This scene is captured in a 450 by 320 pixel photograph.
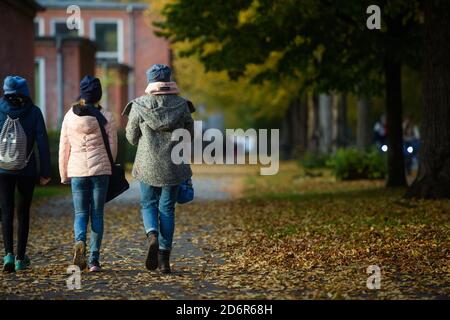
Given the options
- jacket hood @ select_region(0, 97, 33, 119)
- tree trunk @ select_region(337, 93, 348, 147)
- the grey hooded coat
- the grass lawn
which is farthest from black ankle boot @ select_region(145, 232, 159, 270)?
→ tree trunk @ select_region(337, 93, 348, 147)

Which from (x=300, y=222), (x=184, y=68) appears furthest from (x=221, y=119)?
(x=300, y=222)

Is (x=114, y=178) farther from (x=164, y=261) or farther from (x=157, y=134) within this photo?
(x=164, y=261)

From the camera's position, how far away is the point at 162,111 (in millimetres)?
10141

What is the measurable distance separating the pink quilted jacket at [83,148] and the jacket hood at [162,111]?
0.42 metres

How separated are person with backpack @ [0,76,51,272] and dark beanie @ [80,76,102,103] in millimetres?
570

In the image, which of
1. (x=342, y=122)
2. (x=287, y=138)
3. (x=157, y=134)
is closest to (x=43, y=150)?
(x=157, y=134)

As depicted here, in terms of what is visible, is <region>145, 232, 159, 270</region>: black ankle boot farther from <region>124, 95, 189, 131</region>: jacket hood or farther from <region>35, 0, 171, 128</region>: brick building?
<region>35, 0, 171, 128</region>: brick building

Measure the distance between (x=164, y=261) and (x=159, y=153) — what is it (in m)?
1.03

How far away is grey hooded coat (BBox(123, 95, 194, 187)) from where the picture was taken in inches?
398

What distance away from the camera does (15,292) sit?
8.95 metres
